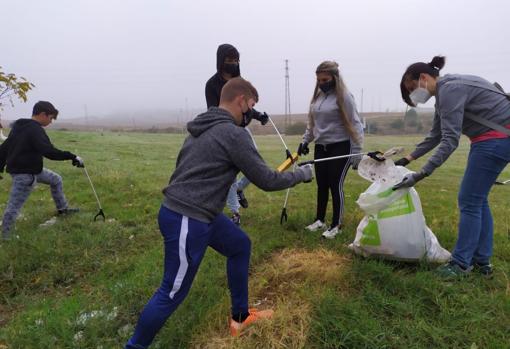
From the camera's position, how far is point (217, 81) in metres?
4.79

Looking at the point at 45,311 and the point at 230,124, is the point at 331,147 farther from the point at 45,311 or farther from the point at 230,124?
the point at 45,311

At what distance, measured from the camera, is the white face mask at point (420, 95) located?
3.50m

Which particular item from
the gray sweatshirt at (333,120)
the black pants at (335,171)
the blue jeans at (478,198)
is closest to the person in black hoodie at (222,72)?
the gray sweatshirt at (333,120)

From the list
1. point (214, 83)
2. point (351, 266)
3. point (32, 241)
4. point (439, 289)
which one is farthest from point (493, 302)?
point (32, 241)

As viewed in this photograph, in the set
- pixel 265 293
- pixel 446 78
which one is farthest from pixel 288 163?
pixel 446 78

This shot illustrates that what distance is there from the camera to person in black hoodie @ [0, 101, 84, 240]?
17.6ft

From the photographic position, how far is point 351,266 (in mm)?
3787

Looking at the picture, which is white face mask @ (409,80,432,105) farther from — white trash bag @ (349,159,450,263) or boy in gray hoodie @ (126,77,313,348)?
boy in gray hoodie @ (126,77,313,348)

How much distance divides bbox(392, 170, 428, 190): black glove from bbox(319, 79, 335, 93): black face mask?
1513mm

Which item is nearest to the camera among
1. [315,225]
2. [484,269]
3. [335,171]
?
[484,269]

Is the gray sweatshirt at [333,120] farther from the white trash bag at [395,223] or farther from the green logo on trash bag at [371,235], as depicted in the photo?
the green logo on trash bag at [371,235]

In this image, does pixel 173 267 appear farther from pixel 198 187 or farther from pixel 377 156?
pixel 377 156

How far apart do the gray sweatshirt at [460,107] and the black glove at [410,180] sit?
72mm

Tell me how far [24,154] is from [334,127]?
4.16 meters
